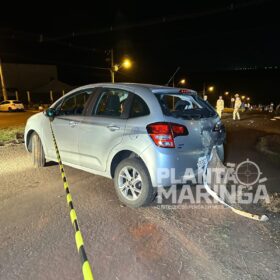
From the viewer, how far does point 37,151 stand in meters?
6.13

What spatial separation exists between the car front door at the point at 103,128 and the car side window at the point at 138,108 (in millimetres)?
118

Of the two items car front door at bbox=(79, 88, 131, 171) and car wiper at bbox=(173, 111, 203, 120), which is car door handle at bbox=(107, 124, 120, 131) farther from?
car wiper at bbox=(173, 111, 203, 120)

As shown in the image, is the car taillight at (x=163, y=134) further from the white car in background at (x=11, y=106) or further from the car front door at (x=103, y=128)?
the white car in background at (x=11, y=106)

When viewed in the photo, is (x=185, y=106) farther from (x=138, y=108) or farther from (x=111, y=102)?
(x=111, y=102)

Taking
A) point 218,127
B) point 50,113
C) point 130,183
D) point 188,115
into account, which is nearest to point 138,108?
point 188,115

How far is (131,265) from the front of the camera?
9.47 feet

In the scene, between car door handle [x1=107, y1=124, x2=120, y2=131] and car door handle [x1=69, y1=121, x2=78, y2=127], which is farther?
car door handle [x1=69, y1=121, x2=78, y2=127]

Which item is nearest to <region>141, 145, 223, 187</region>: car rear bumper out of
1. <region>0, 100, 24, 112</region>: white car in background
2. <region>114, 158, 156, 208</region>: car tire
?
<region>114, 158, 156, 208</region>: car tire

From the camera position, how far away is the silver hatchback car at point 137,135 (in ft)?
12.9

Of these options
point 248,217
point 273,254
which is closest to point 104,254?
point 273,254

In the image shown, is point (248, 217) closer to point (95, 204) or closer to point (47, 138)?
point (95, 204)

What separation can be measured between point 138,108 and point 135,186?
44.3 inches

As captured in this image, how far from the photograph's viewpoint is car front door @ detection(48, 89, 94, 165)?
5.02 meters

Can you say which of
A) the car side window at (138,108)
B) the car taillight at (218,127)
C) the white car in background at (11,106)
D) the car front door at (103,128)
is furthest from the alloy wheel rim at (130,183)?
the white car in background at (11,106)
